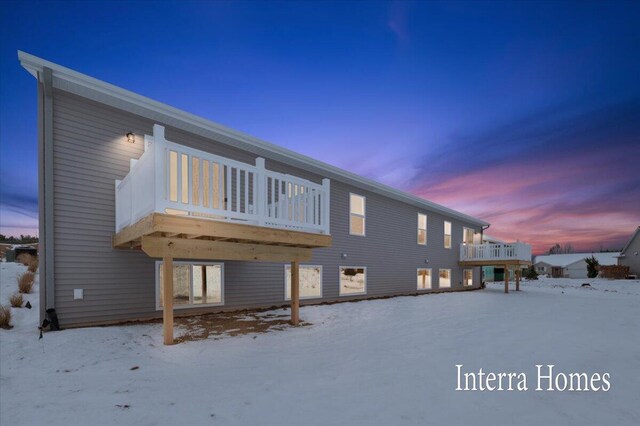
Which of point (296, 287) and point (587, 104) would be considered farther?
point (587, 104)

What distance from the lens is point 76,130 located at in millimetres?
6633

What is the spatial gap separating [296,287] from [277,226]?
1745 mm

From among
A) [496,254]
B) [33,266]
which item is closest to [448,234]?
[496,254]

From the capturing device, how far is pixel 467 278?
21156mm

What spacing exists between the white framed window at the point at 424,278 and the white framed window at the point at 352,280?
512cm

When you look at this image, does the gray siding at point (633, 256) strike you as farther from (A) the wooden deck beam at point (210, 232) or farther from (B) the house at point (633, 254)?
(A) the wooden deck beam at point (210, 232)

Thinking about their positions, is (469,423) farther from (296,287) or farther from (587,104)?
(587,104)

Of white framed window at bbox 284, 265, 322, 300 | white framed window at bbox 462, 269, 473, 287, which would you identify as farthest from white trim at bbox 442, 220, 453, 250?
white framed window at bbox 284, 265, 322, 300

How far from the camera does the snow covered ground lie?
289 centimetres

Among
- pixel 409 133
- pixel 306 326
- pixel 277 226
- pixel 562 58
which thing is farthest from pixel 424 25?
pixel 306 326

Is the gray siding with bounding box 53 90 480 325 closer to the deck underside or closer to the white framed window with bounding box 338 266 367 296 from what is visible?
the deck underside

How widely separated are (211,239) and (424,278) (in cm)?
1436

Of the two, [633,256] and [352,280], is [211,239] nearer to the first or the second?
[352,280]

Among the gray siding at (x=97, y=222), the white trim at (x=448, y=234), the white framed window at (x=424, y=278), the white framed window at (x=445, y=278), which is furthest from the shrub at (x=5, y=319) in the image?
the white trim at (x=448, y=234)
